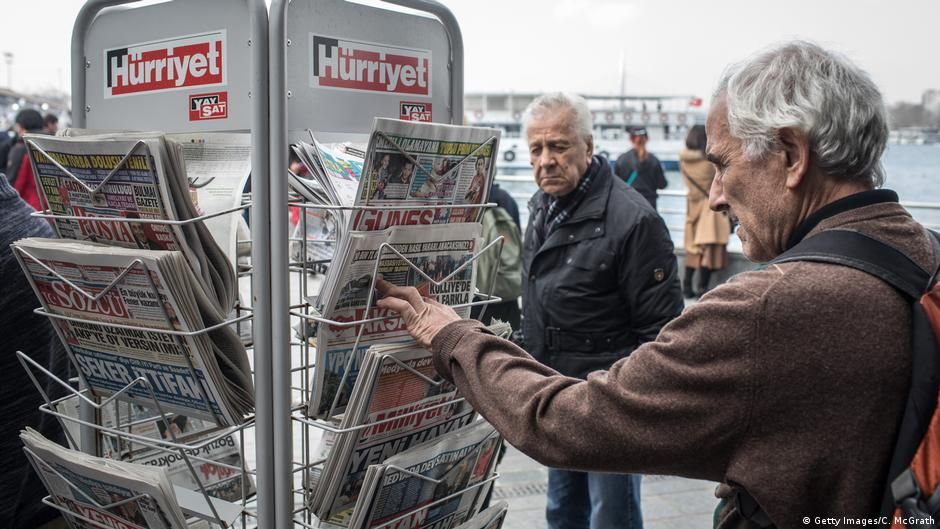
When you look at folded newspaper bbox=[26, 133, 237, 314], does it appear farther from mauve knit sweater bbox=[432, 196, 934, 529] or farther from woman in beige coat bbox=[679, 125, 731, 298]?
woman in beige coat bbox=[679, 125, 731, 298]

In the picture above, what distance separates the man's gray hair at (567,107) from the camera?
2926mm

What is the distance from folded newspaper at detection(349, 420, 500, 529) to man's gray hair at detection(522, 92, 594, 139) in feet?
5.08

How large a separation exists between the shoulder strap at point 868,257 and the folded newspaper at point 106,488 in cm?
106

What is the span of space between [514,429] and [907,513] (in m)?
0.57

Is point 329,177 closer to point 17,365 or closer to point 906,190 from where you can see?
point 17,365

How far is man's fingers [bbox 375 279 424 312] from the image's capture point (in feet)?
4.63

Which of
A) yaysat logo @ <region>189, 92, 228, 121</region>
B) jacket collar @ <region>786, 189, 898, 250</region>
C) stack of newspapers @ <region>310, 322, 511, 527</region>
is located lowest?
stack of newspapers @ <region>310, 322, 511, 527</region>

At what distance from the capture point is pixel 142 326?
1354 mm

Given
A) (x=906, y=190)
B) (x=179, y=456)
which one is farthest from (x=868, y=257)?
(x=906, y=190)

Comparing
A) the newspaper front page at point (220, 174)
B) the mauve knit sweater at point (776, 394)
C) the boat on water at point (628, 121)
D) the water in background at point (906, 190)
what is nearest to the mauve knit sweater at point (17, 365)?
the newspaper front page at point (220, 174)

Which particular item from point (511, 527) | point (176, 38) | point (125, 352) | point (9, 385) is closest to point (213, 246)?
point (125, 352)

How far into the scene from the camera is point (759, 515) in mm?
1263

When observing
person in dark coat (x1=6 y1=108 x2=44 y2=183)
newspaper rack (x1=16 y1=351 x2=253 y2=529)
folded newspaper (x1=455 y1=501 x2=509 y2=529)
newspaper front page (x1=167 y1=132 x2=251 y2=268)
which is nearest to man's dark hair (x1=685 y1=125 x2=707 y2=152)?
person in dark coat (x1=6 y1=108 x2=44 y2=183)

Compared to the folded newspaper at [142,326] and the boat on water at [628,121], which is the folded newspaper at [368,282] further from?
the boat on water at [628,121]
